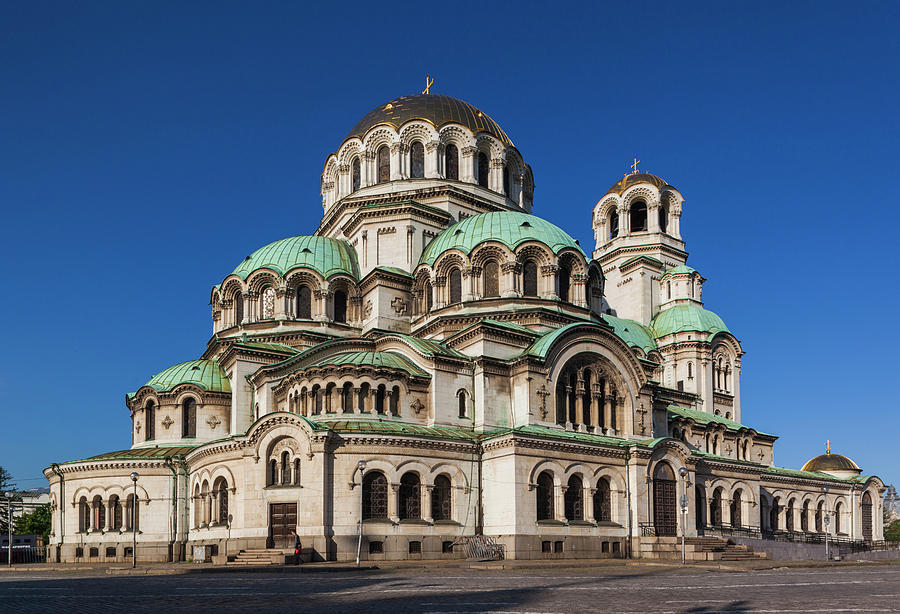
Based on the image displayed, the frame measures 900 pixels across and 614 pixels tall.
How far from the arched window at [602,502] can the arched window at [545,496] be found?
2606 mm

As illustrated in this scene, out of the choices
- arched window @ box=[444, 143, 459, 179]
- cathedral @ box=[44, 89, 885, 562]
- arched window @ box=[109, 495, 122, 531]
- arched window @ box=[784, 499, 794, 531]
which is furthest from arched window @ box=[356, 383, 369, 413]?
arched window @ box=[784, 499, 794, 531]

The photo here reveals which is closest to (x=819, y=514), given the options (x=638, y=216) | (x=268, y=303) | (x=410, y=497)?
(x=638, y=216)

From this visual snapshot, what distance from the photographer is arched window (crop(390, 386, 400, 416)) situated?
133 ft

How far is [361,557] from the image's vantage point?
119 ft

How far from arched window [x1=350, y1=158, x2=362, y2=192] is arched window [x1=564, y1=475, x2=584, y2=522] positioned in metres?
25.3

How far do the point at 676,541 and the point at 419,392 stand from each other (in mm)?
13412

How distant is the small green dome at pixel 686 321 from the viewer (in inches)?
2509

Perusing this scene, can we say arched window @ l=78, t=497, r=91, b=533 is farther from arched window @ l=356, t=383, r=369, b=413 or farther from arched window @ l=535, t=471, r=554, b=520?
arched window @ l=535, t=471, r=554, b=520

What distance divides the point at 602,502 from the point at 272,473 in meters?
15.2

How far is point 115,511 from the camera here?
45.1 metres

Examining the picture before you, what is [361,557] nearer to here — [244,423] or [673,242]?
[244,423]

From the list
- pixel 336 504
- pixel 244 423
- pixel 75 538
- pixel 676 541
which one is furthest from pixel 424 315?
pixel 75 538

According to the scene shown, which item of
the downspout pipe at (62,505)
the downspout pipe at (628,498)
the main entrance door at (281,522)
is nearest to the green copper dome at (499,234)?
the downspout pipe at (628,498)

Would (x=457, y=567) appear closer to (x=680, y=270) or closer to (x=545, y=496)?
(x=545, y=496)
